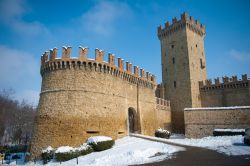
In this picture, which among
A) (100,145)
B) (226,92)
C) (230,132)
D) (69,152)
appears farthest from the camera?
(226,92)

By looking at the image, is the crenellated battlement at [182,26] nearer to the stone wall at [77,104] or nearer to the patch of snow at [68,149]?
the stone wall at [77,104]

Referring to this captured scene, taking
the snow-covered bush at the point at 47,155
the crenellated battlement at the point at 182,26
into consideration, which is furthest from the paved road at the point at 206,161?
the crenellated battlement at the point at 182,26

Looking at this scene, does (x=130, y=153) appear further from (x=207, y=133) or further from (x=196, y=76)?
(x=196, y=76)

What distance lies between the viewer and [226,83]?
35.2 meters

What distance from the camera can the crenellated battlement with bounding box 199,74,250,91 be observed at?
3372 centimetres

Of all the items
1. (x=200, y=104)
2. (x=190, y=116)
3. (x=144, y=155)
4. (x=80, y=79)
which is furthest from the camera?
(x=200, y=104)

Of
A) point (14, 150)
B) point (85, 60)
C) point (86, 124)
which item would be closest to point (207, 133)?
point (86, 124)

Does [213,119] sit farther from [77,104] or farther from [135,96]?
[77,104]

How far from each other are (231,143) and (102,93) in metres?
12.0

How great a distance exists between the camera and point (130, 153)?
15.2 metres

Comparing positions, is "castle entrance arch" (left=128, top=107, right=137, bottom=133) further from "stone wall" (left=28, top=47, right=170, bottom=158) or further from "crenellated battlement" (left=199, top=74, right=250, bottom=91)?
"crenellated battlement" (left=199, top=74, right=250, bottom=91)

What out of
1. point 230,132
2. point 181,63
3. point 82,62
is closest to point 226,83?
point 181,63

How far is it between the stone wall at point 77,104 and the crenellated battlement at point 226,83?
1822 centimetres

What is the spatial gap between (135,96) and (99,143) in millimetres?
10323
